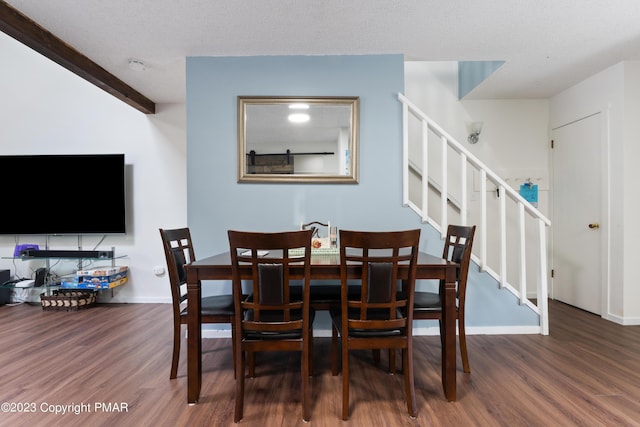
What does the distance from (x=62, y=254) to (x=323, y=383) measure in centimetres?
335

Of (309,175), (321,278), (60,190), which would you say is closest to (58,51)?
(60,190)

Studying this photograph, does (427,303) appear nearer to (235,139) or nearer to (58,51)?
(235,139)

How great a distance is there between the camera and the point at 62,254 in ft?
11.4

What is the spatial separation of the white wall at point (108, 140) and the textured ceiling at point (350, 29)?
3.04 ft

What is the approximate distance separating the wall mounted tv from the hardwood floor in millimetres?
1295

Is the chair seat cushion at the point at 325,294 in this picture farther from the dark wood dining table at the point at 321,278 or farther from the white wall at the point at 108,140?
the white wall at the point at 108,140

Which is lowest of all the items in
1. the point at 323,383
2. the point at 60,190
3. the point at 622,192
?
the point at 323,383

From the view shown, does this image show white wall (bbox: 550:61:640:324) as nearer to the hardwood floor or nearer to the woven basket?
the hardwood floor

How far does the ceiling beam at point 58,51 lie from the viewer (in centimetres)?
205

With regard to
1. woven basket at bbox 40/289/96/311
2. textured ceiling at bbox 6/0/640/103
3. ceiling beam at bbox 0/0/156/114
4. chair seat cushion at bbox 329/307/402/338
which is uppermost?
textured ceiling at bbox 6/0/640/103

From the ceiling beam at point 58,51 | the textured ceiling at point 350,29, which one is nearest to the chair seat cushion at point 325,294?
the textured ceiling at point 350,29

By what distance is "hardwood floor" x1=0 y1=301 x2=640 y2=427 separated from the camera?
61.2 inches

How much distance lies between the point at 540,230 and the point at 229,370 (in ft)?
8.67

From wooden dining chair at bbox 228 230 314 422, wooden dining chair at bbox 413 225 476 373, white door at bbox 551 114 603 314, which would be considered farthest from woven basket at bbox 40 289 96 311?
white door at bbox 551 114 603 314
